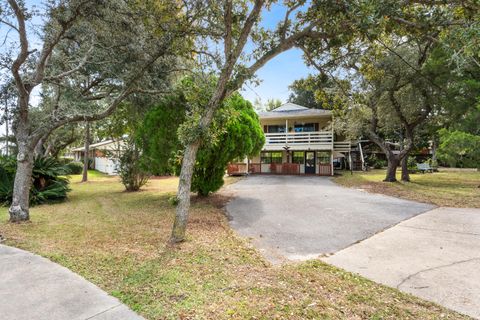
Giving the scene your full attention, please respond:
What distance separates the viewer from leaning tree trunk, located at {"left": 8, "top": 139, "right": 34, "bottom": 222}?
7336mm

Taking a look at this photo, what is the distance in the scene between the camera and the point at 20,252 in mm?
4949

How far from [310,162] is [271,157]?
3.84 metres

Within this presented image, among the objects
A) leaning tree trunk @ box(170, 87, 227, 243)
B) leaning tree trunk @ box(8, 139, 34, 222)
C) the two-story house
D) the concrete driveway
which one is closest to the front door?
the two-story house

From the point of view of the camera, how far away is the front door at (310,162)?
Result: 24938 millimetres

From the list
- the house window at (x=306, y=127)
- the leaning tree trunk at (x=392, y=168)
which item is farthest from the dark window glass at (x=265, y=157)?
the leaning tree trunk at (x=392, y=168)

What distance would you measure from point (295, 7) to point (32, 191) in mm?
11780

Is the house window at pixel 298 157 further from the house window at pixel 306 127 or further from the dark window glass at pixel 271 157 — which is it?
→ the house window at pixel 306 127

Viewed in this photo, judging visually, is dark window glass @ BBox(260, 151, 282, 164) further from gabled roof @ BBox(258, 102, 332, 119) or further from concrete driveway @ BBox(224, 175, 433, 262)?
concrete driveway @ BBox(224, 175, 433, 262)

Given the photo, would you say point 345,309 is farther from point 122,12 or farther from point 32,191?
point 32,191

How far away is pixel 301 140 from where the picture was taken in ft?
79.0

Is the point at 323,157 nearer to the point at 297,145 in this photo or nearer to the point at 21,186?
the point at 297,145

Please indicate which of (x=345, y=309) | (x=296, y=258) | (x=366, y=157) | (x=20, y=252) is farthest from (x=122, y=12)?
(x=366, y=157)

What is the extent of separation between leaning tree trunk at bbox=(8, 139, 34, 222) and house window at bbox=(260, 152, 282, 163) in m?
21.1

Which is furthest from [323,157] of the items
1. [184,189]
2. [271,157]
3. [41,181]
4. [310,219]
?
[184,189]
